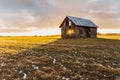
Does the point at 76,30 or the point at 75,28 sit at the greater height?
the point at 75,28

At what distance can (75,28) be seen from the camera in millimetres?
72062

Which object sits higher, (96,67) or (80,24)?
(80,24)

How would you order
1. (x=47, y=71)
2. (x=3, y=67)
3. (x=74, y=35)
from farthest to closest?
1. (x=74, y=35)
2. (x=3, y=67)
3. (x=47, y=71)

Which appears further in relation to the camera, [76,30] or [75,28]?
[75,28]

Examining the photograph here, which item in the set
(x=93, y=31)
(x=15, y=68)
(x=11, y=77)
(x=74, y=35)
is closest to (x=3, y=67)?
(x=15, y=68)

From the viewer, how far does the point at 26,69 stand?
491 inches

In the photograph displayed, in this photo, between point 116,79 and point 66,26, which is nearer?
point 116,79

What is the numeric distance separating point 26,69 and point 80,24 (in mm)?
61357

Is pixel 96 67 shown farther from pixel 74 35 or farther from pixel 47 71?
pixel 74 35

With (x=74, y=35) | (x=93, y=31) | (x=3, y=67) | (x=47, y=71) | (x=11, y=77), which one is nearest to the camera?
(x=11, y=77)

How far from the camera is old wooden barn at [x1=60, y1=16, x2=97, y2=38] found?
72.1 m

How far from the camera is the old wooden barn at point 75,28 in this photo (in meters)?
72.1

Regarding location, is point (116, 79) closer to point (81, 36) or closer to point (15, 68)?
point (15, 68)

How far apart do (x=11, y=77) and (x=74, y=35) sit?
62.2 m
